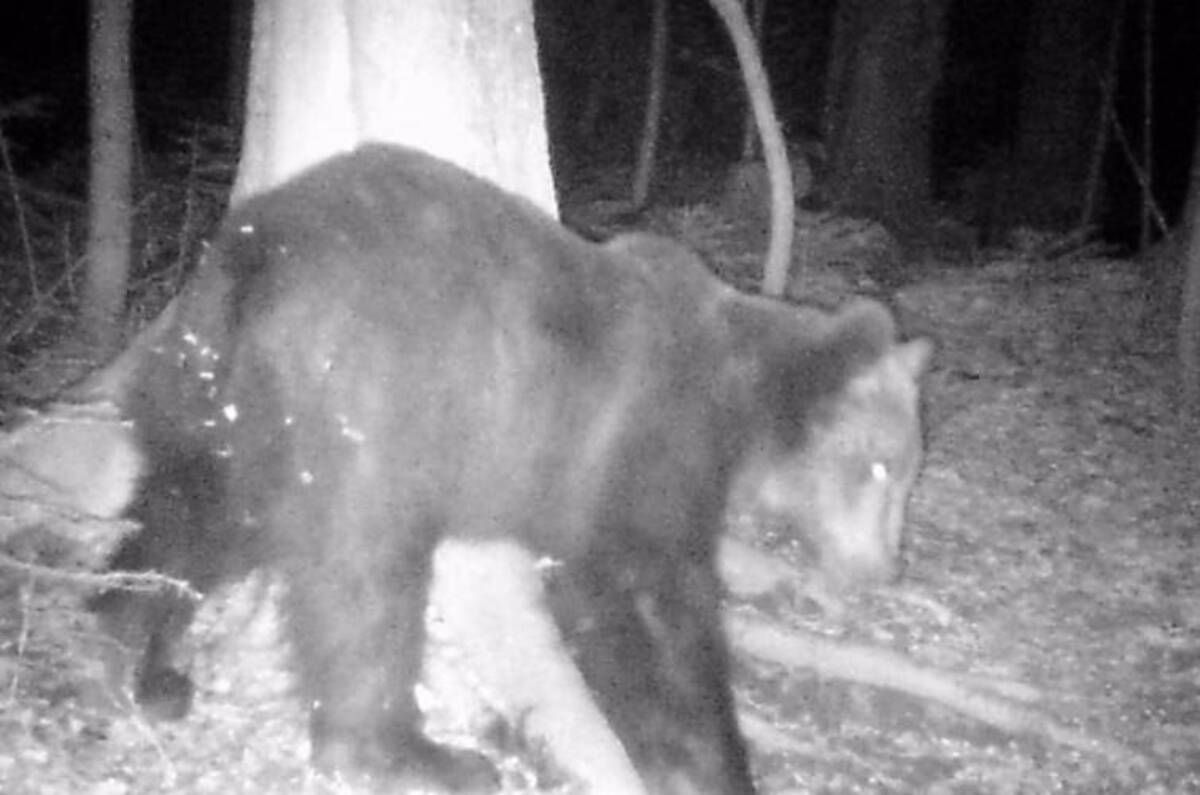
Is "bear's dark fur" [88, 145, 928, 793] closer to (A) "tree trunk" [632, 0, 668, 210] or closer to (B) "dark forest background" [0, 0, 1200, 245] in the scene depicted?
(A) "tree trunk" [632, 0, 668, 210]

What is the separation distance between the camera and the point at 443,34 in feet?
17.7

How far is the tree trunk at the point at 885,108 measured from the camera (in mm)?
15828

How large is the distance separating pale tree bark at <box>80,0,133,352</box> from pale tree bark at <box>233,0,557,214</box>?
300cm

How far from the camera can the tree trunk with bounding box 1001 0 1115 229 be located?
687 inches

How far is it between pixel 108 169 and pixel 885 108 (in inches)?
379

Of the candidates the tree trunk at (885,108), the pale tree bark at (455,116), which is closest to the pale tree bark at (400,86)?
the pale tree bark at (455,116)

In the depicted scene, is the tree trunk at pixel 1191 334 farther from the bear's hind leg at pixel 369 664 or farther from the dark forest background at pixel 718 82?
the bear's hind leg at pixel 369 664

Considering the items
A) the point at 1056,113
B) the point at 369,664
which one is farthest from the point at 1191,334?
the point at 1056,113

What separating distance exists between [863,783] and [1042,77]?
14044mm

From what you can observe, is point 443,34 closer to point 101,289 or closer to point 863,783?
point 863,783

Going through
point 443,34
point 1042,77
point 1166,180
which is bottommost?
point 1166,180

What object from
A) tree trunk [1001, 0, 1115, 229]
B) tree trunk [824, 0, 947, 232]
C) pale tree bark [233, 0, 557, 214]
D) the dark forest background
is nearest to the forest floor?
pale tree bark [233, 0, 557, 214]

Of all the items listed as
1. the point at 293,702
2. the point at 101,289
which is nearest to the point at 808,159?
the point at 101,289

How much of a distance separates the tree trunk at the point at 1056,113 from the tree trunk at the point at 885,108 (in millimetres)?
2000
